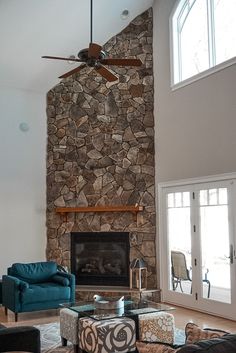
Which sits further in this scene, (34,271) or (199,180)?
(34,271)

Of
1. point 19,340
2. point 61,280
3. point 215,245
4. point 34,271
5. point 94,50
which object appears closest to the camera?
point 19,340

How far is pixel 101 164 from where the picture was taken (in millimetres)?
8047

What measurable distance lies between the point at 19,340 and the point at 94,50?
3.11 meters

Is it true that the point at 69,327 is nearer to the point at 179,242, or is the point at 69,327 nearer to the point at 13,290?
the point at 13,290

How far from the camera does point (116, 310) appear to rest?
4.61 meters

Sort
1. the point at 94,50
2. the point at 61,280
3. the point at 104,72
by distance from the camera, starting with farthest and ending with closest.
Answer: the point at 61,280 → the point at 104,72 → the point at 94,50

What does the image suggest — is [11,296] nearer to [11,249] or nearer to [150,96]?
[11,249]

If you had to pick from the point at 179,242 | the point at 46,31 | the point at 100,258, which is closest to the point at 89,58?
the point at 46,31

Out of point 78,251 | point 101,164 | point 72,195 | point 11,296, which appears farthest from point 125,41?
point 11,296

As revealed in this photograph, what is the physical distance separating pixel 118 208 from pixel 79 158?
134 centimetres

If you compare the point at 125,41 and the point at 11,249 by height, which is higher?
the point at 125,41

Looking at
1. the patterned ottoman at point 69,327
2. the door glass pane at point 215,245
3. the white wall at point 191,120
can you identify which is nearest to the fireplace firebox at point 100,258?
the white wall at point 191,120

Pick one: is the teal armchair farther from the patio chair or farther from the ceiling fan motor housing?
the ceiling fan motor housing

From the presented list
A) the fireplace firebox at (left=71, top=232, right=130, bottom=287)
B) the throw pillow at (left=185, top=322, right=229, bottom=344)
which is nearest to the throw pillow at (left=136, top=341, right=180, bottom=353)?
the throw pillow at (left=185, top=322, right=229, bottom=344)
